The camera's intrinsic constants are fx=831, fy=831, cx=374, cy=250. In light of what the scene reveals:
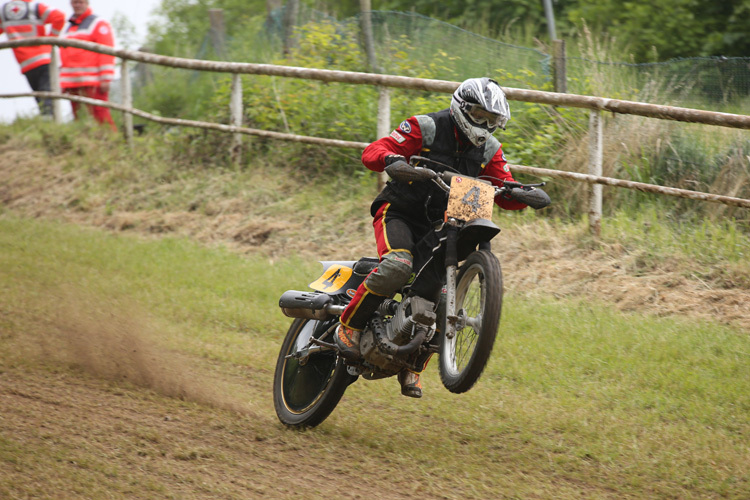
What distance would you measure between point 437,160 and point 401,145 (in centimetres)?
24

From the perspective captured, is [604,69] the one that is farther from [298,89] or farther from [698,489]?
[698,489]

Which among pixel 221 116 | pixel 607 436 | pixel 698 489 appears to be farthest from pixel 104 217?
pixel 698 489

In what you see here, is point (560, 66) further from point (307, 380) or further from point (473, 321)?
point (473, 321)

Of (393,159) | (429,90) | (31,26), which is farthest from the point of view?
(31,26)

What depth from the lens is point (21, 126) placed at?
49.4 ft

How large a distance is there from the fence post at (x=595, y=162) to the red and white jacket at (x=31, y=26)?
34.8 ft

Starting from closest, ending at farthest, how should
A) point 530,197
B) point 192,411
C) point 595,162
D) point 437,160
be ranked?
point 530,197 < point 437,160 < point 192,411 < point 595,162

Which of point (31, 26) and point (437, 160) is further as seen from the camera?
point (31, 26)

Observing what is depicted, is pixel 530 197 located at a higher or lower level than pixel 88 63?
lower

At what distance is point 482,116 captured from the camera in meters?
4.77

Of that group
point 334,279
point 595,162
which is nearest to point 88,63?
point 595,162

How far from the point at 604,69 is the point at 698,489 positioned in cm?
646

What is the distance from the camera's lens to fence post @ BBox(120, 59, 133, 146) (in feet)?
44.0

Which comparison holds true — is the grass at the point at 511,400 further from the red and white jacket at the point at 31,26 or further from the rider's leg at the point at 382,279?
the red and white jacket at the point at 31,26
